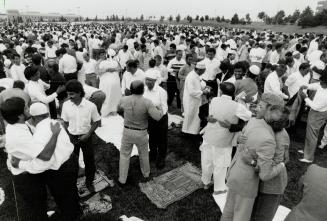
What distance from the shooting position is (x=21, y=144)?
112 inches

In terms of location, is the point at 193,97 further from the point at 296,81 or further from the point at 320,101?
the point at 296,81

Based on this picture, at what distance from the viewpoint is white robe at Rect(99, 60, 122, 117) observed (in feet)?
23.6

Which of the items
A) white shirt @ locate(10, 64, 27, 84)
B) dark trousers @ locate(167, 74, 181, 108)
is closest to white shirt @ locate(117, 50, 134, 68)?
dark trousers @ locate(167, 74, 181, 108)

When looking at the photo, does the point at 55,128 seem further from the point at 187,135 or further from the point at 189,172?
the point at 187,135

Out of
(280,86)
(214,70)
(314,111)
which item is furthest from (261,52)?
(314,111)

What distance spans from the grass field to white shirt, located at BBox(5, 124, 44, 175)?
1494 mm

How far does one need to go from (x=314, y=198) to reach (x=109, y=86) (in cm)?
606

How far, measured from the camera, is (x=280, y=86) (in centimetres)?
620

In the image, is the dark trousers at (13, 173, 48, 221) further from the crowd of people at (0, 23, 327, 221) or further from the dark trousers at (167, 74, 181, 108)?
the dark trousers at (167, 74, 181, 108)

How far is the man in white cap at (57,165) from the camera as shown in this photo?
297cm

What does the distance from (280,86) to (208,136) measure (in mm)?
3026

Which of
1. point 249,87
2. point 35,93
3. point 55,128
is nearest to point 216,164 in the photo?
point 249,87

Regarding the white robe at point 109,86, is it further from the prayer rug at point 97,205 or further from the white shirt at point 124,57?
the prayer rug at point 97,205

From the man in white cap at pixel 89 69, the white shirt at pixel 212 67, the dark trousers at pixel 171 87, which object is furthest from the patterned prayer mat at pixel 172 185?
the man in white cap at pixel 89 69
